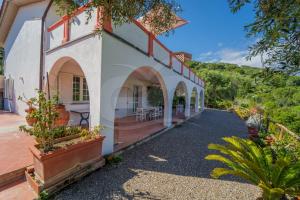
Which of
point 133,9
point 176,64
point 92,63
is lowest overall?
point 92,63

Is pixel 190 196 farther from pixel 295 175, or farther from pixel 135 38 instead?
pixel 135 38

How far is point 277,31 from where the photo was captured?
10.0 feet

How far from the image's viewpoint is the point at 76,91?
359 inches

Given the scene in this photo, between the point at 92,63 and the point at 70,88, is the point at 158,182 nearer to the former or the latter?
Answer: the point at 92,63

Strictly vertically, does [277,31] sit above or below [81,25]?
below

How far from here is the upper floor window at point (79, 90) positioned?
9.02m

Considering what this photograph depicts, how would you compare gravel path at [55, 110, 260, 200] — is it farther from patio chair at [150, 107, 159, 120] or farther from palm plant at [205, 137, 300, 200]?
patio chair at [150, 107, 159, 120]

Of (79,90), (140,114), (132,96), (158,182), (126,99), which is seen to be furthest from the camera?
(132,96)

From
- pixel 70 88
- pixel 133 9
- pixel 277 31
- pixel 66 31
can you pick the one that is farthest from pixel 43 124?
pixel 70 88

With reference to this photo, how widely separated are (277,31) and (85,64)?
16.1 ft

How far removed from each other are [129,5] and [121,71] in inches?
90.4

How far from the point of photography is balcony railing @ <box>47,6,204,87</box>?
518 centimetres

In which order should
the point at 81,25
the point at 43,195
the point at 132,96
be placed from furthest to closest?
the point at 132,96
the point at 81,25
the point at 43,195

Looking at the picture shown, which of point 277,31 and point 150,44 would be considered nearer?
point 277,31
